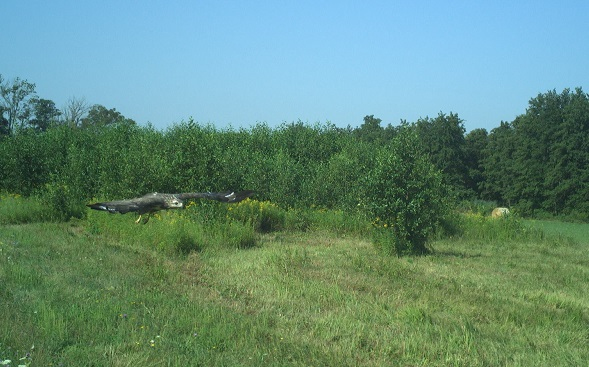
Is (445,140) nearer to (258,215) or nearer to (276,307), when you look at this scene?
(258,215)

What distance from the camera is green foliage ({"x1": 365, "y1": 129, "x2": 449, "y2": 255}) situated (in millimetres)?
14289

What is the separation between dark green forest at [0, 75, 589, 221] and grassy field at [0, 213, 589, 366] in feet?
13.0

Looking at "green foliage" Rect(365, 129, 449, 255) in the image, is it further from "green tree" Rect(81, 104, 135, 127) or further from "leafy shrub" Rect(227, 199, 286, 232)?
"green tree" Rect(81, 104, 135, 127)

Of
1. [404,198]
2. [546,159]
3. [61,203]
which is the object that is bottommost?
[61,203]

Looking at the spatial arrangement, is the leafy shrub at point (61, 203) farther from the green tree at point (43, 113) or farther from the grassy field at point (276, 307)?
the green tree at point (43, 113)

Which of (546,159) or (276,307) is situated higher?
(546,159)

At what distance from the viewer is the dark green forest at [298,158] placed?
1778cm

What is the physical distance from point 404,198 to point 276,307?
23.4 ft

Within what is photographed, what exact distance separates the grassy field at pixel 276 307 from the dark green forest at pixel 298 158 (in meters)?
3.96

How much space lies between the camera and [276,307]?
27.2 ft

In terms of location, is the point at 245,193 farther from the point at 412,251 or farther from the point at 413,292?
the point at 412,251

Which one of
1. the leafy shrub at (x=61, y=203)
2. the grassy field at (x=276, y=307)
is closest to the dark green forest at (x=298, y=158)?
the leafy shrub at (x=61, y=203)

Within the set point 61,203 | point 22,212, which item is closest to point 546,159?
point 61,203

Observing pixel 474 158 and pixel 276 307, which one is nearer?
pixel 276 307
